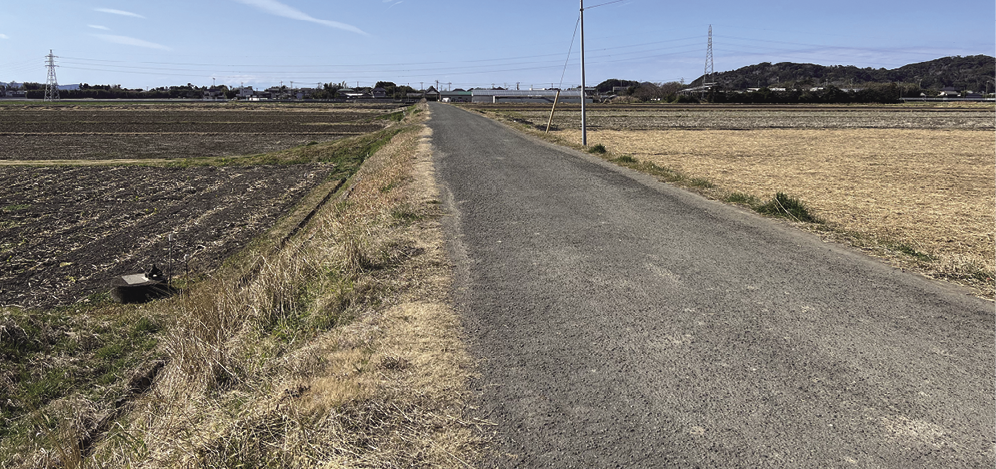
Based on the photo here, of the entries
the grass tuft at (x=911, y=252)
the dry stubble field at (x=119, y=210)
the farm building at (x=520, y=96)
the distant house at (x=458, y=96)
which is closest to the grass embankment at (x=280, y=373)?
the dry stubble field at (x=119, y=210)

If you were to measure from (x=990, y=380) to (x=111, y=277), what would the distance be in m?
10.5

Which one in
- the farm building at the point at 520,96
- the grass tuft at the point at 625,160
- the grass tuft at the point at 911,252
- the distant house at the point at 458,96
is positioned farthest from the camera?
the distant house at the point at 458,96

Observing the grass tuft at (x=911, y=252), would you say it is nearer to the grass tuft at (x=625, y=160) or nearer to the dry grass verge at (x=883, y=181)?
the dry grass verge at (x=883, y=181)

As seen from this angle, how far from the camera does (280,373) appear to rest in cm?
454

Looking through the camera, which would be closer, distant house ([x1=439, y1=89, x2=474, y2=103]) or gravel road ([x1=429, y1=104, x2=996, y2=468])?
gravel road ([x1=429, y1=104, x2=996, y2=468])

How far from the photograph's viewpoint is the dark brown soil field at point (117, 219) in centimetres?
947

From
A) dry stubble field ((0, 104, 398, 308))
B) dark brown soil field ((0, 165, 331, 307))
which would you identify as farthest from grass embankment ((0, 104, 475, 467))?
dry stubble field ((0, 104, 398, 308))

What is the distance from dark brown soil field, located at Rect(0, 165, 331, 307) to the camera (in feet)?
31.1

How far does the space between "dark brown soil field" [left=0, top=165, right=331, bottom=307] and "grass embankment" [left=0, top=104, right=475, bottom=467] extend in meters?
1.90

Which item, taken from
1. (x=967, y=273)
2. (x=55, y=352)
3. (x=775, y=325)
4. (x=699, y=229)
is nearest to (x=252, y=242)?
(x=55, y=352)

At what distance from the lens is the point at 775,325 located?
506 cm

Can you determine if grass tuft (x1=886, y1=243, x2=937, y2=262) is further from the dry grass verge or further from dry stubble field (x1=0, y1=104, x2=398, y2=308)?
dry stubble field (x1=0, y1=104, x2=398, y2=308)

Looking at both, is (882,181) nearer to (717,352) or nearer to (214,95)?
(717,352)

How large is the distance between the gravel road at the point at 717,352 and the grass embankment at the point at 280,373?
1.28 ft
